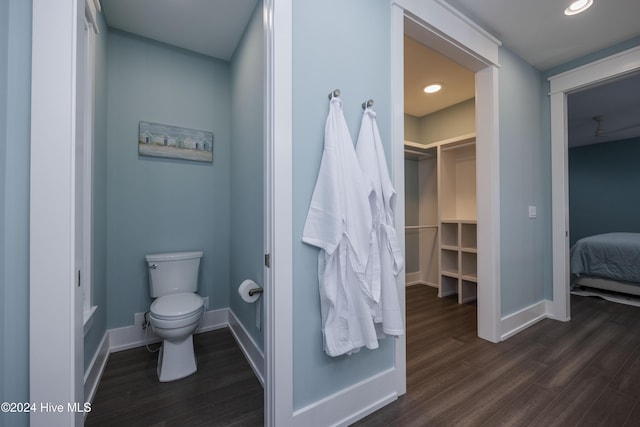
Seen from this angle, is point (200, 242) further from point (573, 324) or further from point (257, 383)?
point (573, 324)

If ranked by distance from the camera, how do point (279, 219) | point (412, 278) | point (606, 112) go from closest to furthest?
1. point (279, 219)
2. point (412, 278)
3. point (606, 112)

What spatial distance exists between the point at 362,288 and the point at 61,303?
107cm

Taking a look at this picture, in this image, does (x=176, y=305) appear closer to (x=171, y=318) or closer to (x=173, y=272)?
(x=171, y=318)

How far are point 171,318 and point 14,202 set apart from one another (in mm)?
1031

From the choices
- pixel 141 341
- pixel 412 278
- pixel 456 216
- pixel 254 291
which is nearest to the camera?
pixel 254 291

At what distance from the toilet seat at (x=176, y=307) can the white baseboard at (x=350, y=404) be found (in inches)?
35.7

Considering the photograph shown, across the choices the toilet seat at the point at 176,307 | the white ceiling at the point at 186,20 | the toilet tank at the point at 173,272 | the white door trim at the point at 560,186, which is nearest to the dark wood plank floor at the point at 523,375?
the white door trim at the point at 560,186

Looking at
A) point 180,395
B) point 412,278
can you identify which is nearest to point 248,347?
point 180,395

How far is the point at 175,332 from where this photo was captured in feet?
5.27

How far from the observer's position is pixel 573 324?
247 cm

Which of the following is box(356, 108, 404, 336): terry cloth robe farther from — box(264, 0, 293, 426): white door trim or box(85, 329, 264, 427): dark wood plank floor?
box(85, 329, 264, 427): dark wood plank floor

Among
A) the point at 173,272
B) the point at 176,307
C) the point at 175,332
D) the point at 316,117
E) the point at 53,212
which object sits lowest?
the point at 175,332

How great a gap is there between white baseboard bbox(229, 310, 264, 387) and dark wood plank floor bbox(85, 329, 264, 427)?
4 cm

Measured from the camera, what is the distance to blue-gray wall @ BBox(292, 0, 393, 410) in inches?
47.0
